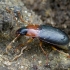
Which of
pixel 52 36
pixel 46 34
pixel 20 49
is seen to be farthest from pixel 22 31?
pixel 52 36

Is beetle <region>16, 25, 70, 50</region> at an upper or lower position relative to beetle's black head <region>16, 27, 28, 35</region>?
lower

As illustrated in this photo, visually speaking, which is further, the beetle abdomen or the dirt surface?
the beetle abdomen

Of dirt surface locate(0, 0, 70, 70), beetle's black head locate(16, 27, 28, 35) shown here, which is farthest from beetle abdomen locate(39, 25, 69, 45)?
beetle's black head locate(16, 27, 28, 35)

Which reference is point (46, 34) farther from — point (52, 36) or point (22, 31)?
point (22, 31)

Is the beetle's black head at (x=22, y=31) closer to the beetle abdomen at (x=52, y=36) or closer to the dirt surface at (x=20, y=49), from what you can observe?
the dirt surface at (x=20, y=49)

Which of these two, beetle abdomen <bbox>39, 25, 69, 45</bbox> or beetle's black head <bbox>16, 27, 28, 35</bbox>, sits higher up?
beetle's black head <bbox>16, 27, 28, 35</bbox>

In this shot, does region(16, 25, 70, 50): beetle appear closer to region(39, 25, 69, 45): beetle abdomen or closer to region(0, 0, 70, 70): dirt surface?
region(39, 25, 69, 45): beetle abdomen

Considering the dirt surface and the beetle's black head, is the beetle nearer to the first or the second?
the beetle's black head

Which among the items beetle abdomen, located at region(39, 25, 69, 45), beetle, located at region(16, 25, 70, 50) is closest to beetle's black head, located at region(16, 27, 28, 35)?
beetle, located at region(16, 25, 70, 50)
